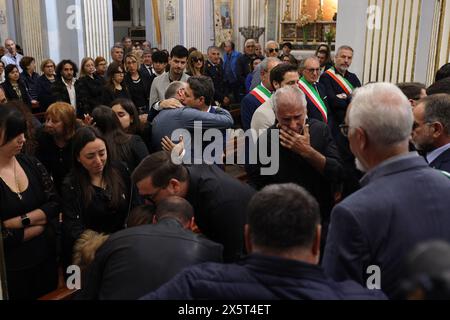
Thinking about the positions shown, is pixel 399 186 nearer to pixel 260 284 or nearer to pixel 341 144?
pixel 260 284

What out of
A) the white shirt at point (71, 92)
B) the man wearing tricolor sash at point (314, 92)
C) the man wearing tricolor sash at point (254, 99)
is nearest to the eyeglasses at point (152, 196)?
the man wearing tricolor sash at point (254, 99)

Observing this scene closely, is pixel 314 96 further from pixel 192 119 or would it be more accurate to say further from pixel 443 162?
pixel 443 162

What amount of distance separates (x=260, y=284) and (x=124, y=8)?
828 inches

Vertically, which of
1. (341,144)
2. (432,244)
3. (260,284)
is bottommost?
(341,144)

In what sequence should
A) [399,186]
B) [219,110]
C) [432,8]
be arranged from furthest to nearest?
[432,8] < [219,110] < [399,186]

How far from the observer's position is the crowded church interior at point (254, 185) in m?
1.43

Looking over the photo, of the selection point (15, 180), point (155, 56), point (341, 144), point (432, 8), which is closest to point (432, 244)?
point (15, 180)

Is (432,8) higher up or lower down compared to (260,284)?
higher up

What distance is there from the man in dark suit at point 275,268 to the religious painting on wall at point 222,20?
1539cm

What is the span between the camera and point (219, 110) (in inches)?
160

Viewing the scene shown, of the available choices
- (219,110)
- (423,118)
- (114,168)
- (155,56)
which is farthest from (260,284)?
(155,56)

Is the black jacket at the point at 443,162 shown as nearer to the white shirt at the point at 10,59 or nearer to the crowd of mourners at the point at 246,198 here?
the crowd of mourners at the point at 246,198

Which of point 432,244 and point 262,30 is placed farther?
point 262,30

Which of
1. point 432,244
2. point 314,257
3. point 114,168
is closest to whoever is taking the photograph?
point 432,244
